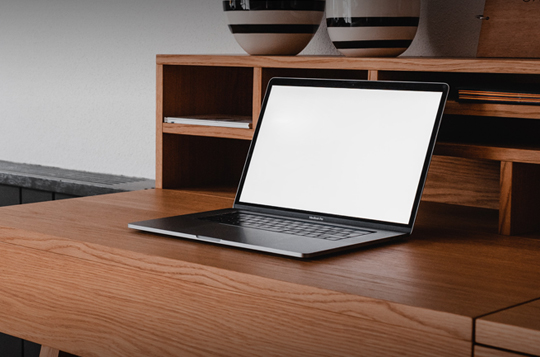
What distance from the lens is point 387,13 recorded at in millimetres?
1355

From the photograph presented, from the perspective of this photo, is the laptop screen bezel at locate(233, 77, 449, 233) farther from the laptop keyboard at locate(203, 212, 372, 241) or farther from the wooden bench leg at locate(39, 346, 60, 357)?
the wooden bench leg at locate(39, 346, 60, 357)

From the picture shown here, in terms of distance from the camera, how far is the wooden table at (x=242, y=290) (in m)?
0.82

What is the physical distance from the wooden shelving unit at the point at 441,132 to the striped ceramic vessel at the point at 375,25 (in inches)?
1.9

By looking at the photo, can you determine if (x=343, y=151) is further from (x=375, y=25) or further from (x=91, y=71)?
(x=91, y=71)

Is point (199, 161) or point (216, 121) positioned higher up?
point (216, 121)

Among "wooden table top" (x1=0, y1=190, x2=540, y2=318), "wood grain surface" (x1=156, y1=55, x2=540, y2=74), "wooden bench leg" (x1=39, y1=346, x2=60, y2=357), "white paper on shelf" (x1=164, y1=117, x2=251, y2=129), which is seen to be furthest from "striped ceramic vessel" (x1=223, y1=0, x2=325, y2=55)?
"wooden bench leg" (x1=39, y1=346, x2=60, y2=357)

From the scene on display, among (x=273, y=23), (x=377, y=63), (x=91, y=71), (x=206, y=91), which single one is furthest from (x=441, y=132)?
(x=91, y=71)

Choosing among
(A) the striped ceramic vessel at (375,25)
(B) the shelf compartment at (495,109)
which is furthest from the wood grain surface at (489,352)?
(A) the striped ceramic vessel at (375,25)

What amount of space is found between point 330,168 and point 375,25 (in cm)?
Answer: 30

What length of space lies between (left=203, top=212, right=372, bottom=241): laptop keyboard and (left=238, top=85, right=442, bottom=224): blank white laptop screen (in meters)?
0.05

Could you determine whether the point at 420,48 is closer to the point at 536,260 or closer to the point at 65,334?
the point at 536,260

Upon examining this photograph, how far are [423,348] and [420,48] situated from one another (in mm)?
929

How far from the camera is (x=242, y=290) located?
924mm

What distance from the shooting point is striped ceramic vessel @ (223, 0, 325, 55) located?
1471 millimetres
